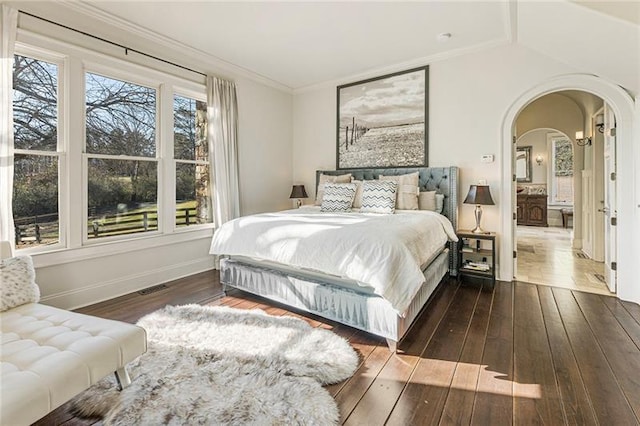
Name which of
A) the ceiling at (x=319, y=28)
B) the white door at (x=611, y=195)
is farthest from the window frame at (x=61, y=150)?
the white door at (x=611, y=195)

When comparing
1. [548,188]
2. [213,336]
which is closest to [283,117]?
[213,336]

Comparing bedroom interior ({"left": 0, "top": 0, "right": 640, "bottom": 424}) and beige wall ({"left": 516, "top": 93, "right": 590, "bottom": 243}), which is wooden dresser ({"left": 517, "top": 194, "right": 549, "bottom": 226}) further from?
bedroom interior ({"left": 0, "top": 0, "right": 640, "bottom": 424})

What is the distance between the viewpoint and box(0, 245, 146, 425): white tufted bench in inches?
46.3

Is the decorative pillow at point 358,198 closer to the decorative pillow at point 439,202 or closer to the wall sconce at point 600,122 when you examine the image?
the decorative pillow at point 439,202

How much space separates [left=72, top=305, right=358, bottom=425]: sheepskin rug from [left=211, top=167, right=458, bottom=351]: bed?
9.6 inches

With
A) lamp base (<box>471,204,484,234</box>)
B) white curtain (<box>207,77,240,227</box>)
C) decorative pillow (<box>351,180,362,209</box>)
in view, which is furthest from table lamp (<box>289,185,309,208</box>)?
lamp base (<box>471,204,484,234</box>)

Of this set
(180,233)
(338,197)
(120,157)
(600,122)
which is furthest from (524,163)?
(120,157)

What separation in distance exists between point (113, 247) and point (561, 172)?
1097cm

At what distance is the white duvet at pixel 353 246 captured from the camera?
2.11m

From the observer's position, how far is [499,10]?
9.84ft

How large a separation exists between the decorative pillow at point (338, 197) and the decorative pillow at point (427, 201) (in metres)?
0.87

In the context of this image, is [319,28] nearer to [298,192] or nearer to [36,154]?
[298,192]

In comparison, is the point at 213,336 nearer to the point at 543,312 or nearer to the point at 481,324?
the point at 481,324

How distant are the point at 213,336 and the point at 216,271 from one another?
6.64ft
